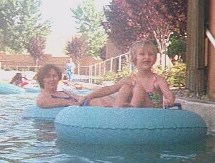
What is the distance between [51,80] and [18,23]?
5042cm

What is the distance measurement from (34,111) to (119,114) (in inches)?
102

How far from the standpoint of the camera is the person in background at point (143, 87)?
4.86 meters

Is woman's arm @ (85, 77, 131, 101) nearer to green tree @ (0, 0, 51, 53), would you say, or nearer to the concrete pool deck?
the concrete pool deck

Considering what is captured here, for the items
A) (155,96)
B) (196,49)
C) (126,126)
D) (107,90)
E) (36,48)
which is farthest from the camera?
(36,48)

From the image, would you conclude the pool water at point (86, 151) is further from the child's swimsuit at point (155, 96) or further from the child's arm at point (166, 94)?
the child's swimsuit at point (155, 96)

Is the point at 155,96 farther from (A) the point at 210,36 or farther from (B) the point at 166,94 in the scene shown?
(A) the point at 210,36

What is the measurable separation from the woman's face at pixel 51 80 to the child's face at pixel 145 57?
197cm

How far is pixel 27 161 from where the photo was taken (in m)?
3.59

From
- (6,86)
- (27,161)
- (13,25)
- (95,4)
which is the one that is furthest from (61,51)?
(27,161)

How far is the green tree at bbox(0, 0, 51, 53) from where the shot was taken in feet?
178

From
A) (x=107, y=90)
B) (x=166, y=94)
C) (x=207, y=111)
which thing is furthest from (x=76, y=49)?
(x=166, y=94)

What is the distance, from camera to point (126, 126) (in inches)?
177

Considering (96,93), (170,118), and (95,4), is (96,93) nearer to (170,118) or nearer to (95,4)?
(170,118)

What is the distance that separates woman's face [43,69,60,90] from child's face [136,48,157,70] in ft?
6.46
